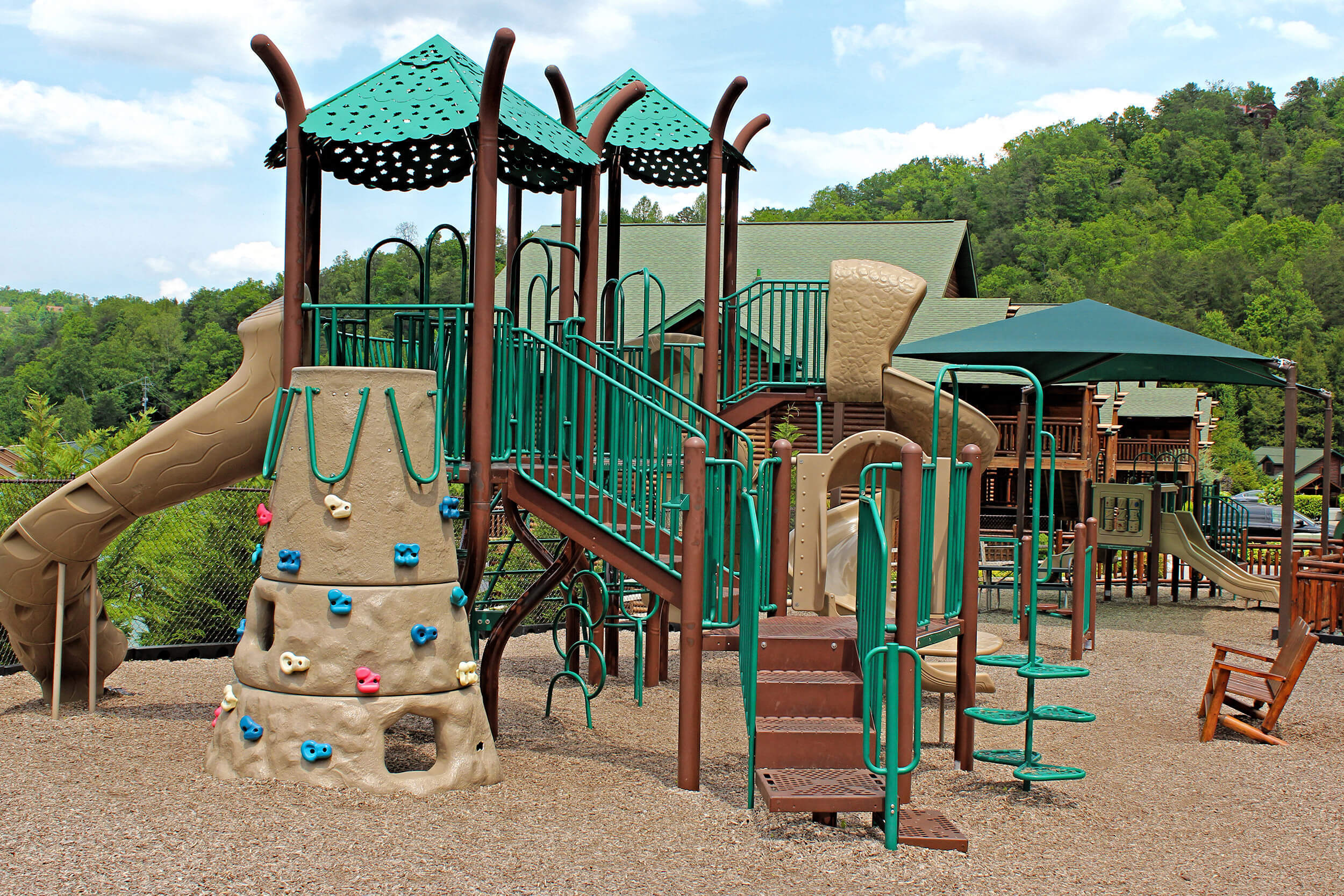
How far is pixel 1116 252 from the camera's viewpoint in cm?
9069

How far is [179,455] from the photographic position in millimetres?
8422

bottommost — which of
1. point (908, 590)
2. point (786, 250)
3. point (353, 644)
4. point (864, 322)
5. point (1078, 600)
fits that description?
point (1078, 600)

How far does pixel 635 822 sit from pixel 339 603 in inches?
83.8

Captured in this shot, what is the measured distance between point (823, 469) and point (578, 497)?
2047 mm

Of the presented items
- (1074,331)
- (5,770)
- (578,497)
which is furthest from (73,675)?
(1074,331)

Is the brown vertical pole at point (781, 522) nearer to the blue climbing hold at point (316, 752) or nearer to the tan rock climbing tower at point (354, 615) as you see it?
the tan rock climbing tower at point (354, 615)

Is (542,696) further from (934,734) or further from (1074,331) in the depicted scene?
(1074,331)

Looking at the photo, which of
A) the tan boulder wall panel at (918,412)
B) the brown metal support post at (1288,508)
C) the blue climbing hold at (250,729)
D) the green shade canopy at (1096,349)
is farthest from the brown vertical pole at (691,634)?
the brown metal support post at (1288,508)

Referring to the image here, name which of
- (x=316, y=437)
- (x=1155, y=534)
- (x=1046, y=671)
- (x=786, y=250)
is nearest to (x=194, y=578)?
(x=316, y=437)

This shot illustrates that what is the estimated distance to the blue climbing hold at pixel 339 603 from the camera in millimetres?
6840

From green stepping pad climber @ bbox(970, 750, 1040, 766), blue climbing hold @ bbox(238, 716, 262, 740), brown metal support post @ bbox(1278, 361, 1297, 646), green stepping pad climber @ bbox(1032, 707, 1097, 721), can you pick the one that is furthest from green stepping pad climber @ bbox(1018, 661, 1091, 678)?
brown metal support post @ bbox(1278, 361, 1297, 646)

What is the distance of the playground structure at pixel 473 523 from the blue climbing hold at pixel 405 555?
0.01 meters

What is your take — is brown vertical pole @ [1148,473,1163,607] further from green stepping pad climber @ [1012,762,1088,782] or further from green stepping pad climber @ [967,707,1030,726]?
green stepping pad climber @ [967,707,1030,726]

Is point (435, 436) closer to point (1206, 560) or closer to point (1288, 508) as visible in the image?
point (1288, 508)
